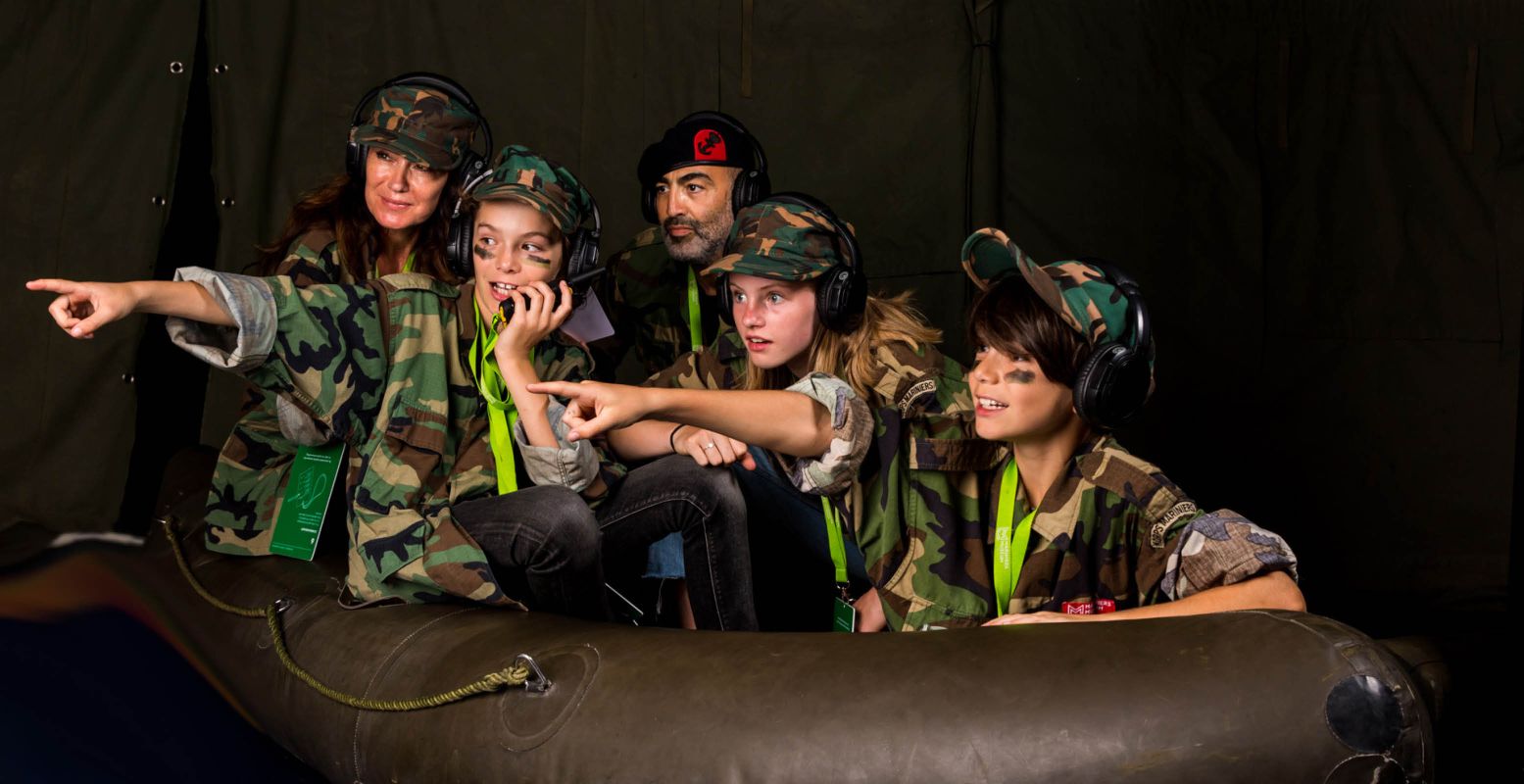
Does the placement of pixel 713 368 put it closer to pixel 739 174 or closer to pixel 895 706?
pixel 739 174

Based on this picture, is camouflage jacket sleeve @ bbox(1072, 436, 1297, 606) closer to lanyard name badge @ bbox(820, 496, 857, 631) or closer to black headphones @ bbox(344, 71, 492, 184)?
lanyard name badge @ bbox(820, 496, 857, 631)

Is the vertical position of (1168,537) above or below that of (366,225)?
below

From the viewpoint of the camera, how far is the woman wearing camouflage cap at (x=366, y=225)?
3291 millimetres

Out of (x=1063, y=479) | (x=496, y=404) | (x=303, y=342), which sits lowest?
(x=1063, y=479)

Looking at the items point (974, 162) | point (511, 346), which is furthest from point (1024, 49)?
point (511, 346)

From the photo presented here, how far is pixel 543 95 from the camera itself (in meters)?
4.82

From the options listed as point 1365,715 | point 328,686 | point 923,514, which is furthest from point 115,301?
point 1365,715

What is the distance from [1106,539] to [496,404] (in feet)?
4.14

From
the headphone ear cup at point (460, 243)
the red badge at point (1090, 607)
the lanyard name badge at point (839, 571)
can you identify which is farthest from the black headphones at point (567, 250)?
the red badge at point (1090, 607)

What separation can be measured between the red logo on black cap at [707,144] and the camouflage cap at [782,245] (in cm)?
66

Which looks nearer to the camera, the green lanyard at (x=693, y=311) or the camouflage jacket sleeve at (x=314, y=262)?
the camouflage jacket sleeve at (x=314, y=262)

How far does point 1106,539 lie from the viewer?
95.7 inches

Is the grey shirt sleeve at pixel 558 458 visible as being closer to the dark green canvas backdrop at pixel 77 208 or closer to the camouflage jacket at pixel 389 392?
the camouflage jacket at pixel 389 392

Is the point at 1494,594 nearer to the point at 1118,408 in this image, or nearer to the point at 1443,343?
the point at 1443,343
